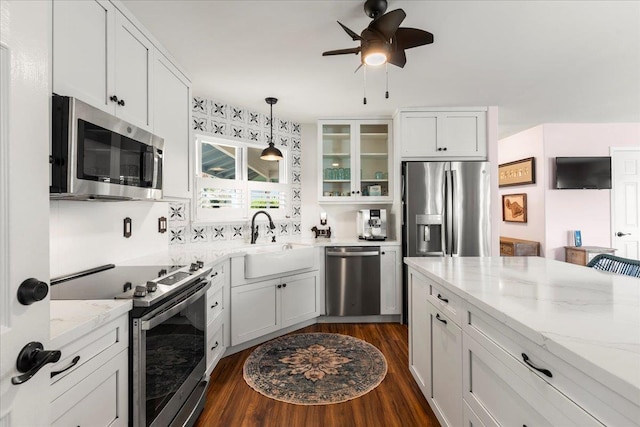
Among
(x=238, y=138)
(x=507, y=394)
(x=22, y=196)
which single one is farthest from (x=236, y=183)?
(x=507, y=394)

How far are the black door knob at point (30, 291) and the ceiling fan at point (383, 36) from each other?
1635mm

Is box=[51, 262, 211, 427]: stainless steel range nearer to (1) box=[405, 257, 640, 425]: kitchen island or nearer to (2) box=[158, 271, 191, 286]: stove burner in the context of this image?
(2) box=[158, 271, 191, 286]: stove burner

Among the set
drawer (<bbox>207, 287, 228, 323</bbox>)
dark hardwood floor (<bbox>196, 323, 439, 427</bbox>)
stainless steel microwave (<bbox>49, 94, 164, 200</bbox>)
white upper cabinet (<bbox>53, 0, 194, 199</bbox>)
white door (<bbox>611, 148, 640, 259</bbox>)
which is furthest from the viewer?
white door (<bbox>611, 148, 640, 259</bbox>)

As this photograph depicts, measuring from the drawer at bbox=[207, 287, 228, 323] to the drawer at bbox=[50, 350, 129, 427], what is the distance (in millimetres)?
957

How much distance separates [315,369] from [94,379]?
1639 millimetres

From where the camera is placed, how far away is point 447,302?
1564mm

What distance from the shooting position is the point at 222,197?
3361mm

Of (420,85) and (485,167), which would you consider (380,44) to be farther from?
(485,167)

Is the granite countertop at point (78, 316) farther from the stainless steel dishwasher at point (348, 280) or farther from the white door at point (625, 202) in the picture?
the white door at point (625, 202)

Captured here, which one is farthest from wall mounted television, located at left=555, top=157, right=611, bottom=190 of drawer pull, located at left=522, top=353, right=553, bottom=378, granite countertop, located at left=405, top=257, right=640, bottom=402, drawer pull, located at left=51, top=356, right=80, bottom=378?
drawer pull, located at left=51, top=356, right=80, bottom=378

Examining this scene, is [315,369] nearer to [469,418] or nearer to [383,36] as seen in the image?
[469,418]

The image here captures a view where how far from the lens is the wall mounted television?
14.6 feet

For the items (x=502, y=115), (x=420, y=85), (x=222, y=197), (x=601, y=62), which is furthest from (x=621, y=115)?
(x=222, y=197)

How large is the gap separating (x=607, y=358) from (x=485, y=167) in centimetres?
304
